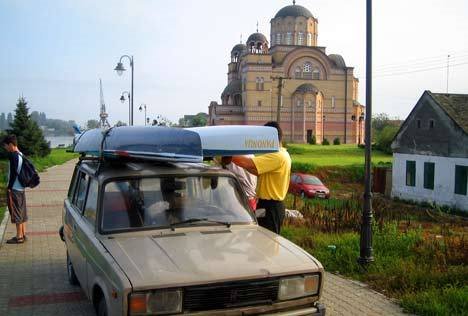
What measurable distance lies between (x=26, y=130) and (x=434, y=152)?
32.6m

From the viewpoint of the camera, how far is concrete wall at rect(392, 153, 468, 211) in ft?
83.7

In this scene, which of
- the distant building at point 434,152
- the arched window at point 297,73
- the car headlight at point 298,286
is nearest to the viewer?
the car headlight at point 298,286

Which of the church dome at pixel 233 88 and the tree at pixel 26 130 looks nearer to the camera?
the tree at pixel 26 130

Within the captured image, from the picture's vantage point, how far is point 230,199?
549 cm

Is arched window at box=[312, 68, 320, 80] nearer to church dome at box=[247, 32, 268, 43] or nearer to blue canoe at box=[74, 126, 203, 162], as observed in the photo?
church dome at box=[247, 32, 268, 43]

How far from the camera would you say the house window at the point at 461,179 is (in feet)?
81.6

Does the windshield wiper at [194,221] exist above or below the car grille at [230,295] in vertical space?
above

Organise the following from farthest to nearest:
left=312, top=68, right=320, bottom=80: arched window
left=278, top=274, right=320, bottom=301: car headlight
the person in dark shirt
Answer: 1. left=312, top=68, right=320, bottom=80: arched window
2. the person in dark shirt
3. left=278, top=274, right=320, bottom=301: car headlight

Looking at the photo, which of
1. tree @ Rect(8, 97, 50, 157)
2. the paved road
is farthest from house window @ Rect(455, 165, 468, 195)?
tree @ Rect(8, 97, 50, 157)

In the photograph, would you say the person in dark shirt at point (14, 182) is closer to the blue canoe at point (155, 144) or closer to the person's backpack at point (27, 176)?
the person's backpack at point (27, 176)

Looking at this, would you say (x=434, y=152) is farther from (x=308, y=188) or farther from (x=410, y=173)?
(x=308, y=188)

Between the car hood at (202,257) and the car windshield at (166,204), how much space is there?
194 millimetres

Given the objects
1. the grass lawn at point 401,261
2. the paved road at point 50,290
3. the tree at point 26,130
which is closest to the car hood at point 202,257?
the paved road at point 50,290

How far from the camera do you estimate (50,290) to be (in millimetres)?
6926
